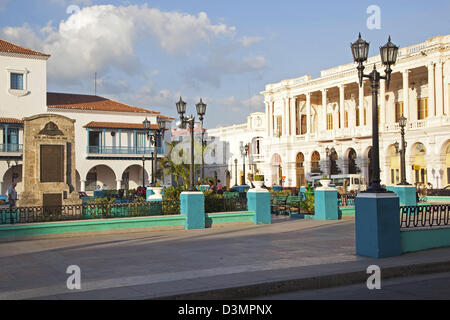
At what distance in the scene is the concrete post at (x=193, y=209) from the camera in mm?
15914

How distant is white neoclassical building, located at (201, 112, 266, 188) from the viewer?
6300cm

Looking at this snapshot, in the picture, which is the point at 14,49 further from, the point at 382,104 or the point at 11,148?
the point at 382,104

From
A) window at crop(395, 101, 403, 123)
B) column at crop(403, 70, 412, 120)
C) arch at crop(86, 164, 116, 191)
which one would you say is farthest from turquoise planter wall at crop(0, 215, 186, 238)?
window at crop(395, 101, 403, 123)

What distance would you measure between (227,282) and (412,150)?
129 ft

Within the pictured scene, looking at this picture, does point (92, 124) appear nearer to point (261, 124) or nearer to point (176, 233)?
point (261, 124)

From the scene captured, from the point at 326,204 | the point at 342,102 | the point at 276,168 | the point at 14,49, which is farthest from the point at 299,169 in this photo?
the point at 326,204

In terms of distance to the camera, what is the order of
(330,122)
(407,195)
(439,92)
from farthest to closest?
(330,122)
(439,92)
(407,195)

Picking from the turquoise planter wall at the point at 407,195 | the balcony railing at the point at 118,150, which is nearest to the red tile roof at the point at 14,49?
the balcony railing at the point at 118,150

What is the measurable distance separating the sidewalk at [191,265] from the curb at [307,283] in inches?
0.6

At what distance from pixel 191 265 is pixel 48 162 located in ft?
36.7

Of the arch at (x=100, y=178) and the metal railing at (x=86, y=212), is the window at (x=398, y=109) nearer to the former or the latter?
the arch at (x=100, y=178)

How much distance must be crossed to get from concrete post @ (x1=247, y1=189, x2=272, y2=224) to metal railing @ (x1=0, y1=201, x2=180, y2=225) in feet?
8.40

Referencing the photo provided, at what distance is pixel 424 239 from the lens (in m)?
10.6
